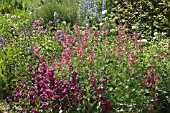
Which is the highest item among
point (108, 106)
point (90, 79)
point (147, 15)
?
point (147, 15)

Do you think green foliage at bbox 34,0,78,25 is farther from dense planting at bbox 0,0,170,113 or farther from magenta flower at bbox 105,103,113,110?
magenta flower at bbox 105,103,113,110

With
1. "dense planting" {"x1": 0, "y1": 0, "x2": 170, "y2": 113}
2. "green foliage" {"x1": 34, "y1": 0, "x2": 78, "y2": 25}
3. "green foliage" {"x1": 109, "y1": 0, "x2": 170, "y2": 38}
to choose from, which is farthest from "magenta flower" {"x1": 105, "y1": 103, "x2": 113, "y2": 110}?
"green foliage" {"x1": 34, "y1": 0, "x2": 78, "y2": 25}

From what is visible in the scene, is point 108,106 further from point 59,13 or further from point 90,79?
point 59,13

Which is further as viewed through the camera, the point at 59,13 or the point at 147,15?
the point at 59,13

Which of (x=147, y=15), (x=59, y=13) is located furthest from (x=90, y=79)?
(x=59, y=13)

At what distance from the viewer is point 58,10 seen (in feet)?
24.0

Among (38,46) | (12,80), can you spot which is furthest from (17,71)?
(38,46)

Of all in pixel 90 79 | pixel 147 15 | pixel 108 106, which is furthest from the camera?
pixel 147 15

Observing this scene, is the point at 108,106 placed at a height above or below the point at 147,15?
below

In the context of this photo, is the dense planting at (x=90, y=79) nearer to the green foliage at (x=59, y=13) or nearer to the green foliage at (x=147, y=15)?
the green foliage at (x=147, y=15)

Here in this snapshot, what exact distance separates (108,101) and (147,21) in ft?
9.86

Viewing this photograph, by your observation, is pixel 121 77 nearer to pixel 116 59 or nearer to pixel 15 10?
pixel 116 59

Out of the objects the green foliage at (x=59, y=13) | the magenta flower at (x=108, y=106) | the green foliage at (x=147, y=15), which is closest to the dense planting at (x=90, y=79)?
the magenta flower at (x=108, y=106)

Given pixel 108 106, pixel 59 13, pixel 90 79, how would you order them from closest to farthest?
pixel 108 106 → pixel 90 79 → pixel 59 13
